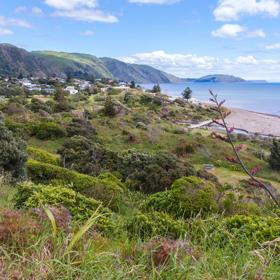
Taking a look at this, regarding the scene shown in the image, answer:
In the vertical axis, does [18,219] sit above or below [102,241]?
above

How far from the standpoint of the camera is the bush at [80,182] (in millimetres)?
13547

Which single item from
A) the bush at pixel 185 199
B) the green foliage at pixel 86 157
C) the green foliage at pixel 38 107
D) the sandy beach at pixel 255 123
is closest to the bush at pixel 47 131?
the green foliage at pixel 86 157

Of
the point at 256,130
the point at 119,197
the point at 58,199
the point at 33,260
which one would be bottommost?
the point at 256,130

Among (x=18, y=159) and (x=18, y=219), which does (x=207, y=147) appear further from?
(x=18, y=219)

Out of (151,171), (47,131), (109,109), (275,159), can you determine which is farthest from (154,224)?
(109,109)

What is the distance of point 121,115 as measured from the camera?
56.8 metres

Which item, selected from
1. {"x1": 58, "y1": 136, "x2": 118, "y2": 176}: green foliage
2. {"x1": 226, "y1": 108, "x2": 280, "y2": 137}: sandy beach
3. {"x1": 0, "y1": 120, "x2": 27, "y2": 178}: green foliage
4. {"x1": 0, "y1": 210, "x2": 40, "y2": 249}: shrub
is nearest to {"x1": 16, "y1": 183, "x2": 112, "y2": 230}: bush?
{"x1": 0, "y1": 210, "x2": 40, "y2": 249}: shrub

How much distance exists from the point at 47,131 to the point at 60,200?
29203mm

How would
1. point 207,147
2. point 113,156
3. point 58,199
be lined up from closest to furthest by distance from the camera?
point 58,199 → point 113,156 → point 207,147

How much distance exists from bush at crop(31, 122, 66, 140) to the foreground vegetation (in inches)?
3.2

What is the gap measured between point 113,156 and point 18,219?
73.4 ft

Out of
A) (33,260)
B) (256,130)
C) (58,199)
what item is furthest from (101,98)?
(33,260)

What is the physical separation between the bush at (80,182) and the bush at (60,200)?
7.73ft

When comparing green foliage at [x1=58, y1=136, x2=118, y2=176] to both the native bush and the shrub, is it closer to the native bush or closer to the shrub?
the native bush
